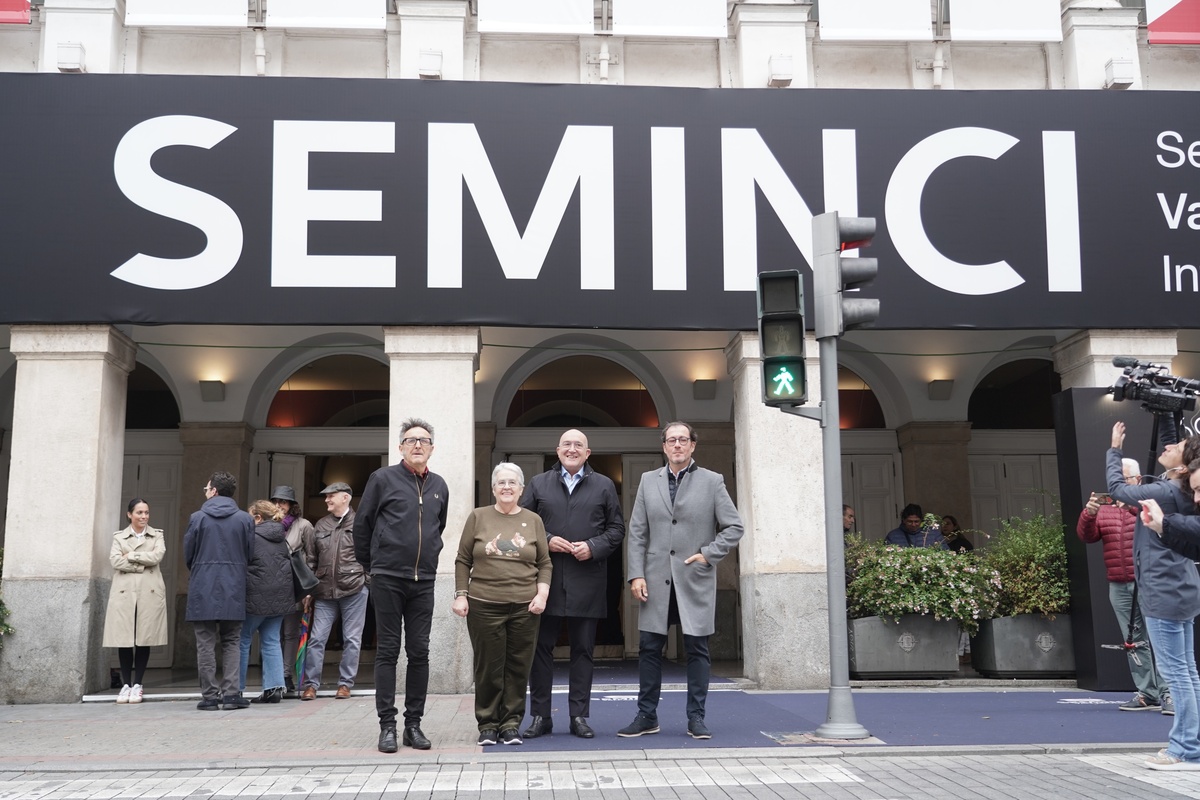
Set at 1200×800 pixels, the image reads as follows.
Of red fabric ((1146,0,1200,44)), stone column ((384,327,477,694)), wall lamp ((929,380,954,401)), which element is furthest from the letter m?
wall lamp ((929,380,954,401))

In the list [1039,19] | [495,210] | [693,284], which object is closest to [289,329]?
[495,210]

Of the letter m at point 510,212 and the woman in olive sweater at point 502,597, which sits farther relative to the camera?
the letter m at point 510,212

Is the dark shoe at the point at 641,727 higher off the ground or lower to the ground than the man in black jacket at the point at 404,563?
lower

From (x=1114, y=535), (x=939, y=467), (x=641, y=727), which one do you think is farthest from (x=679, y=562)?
(x=939, y=467)

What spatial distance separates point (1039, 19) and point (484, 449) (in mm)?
7976

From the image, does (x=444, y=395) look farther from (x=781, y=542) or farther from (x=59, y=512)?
(x=59, y=512)

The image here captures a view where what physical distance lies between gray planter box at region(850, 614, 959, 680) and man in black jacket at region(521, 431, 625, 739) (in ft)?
13.2

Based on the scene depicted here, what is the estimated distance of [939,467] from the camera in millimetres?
15062

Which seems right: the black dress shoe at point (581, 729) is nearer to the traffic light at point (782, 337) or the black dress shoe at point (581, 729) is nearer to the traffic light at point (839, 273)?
the traffic light at point (782, 337)

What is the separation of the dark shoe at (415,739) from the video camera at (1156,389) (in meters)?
5.70

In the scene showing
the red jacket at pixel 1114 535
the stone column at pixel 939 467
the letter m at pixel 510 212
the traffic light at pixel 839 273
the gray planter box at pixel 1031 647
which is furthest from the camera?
the stone column at pixel 939 467

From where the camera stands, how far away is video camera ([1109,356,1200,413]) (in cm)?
849

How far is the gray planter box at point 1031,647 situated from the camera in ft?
35.0

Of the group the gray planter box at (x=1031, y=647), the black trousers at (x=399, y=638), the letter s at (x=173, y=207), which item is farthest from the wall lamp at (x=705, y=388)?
the black trousers at (x=399, y=638)
